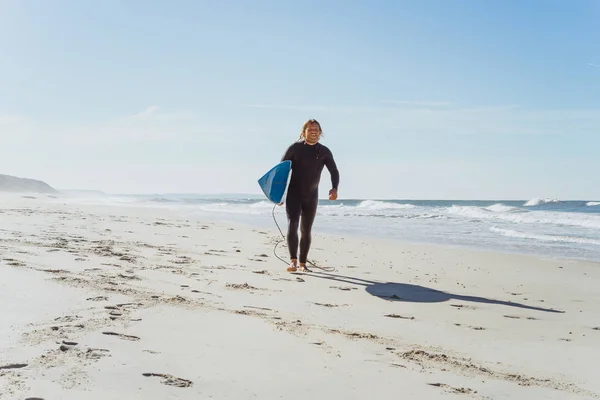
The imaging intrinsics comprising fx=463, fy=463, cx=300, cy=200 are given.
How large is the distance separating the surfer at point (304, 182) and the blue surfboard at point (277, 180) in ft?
0.31

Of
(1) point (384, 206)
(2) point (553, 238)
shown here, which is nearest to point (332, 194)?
(2) point (553, 238)

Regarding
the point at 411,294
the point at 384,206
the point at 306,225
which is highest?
the point at 384,206

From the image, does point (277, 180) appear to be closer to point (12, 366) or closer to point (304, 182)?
point (304, 182)

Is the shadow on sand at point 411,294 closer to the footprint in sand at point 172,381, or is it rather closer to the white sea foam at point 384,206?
the footprint in sand at point 172,381

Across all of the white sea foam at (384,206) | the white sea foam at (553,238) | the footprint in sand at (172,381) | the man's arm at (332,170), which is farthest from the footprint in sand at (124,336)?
the white sea foam at (384,206)

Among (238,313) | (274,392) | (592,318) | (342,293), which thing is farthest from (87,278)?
(592,318)

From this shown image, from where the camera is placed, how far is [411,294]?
506 cm

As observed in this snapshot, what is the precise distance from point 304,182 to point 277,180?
1.24 feet

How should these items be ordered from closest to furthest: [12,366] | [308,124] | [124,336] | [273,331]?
[12,366] < [124,336] < [273,331] < [308,124]

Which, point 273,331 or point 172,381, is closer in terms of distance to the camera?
point 172,381

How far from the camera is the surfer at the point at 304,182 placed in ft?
21.1

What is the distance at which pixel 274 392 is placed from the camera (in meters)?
2.18

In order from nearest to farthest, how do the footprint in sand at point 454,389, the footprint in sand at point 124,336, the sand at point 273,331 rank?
the sand at point 273,331 < the footprint in sand at point 454,389 < the footprint in sand at point 124,336

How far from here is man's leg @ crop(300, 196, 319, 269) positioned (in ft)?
21.0
